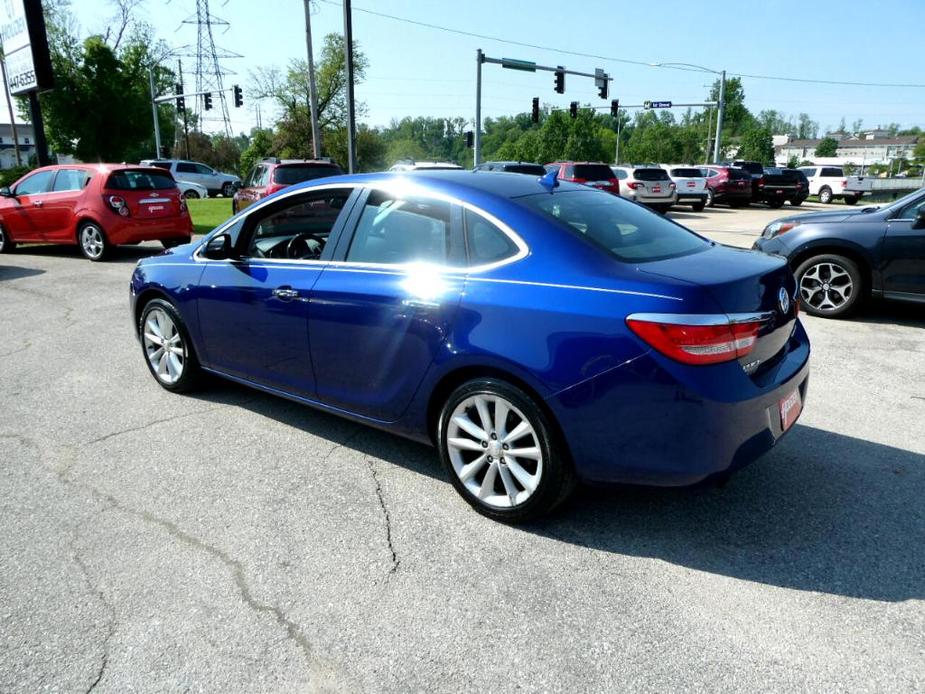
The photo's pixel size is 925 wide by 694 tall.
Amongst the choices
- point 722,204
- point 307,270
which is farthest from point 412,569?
point 722,204

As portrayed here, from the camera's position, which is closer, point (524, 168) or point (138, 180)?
point (138, 180)

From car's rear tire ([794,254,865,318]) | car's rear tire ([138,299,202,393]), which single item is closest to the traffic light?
car's rear tire ([794,254,865,318])

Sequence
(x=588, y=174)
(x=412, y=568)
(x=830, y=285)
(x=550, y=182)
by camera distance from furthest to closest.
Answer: (x=588, y=174) < (x=830, y=285) < (x=550, y=182) < (x=412, y=568)

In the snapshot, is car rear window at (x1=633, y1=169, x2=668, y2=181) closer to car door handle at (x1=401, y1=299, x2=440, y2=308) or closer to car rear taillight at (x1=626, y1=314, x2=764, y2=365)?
car door handle at (x1=401, y1=299, x2=440, y2=308)

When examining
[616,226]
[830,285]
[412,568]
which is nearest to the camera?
[412,568]

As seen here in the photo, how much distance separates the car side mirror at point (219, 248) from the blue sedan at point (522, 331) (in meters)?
Answer: 0.09

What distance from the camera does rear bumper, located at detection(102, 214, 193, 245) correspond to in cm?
1132

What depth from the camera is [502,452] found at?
314cm

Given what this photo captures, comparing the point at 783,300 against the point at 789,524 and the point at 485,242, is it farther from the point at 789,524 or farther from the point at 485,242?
the point at 485,242

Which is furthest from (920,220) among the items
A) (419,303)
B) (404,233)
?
(419,303)

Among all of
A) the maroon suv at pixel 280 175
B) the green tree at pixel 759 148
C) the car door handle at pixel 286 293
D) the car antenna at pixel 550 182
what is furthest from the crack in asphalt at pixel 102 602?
the green tree at pixel 759 148

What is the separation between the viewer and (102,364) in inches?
232

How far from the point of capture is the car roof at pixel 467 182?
11.2ft

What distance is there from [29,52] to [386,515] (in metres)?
16.0
